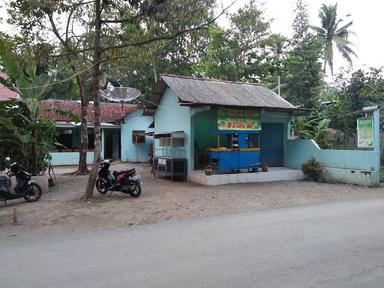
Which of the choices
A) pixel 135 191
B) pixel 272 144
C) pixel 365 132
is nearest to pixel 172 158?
pixel 135 191

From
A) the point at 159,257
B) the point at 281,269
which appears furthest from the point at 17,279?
the point at 281,269

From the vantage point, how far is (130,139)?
82.4 ft

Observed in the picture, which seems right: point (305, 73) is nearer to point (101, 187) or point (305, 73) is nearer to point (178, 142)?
point (178, 142)

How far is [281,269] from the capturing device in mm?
4914

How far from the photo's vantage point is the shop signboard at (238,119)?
14889 mm

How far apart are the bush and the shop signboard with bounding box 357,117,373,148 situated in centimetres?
184

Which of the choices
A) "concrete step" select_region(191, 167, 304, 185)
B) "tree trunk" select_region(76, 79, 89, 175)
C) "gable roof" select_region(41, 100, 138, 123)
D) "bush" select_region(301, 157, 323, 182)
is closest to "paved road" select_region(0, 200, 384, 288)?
"concrete step" select_region(191, 167, 304, 185)

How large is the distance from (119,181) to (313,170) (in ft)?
27.3

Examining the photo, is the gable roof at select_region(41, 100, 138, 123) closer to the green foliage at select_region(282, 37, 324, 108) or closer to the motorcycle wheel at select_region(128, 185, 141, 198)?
the green foliage at select_region(282, 37, 324, 108)

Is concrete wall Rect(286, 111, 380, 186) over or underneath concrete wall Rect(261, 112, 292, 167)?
underneath

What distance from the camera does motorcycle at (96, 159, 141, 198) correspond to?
11.4 meters

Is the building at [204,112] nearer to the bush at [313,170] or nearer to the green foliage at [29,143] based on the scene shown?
the bush at [313,170]

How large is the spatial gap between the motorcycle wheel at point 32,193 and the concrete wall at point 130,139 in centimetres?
1391

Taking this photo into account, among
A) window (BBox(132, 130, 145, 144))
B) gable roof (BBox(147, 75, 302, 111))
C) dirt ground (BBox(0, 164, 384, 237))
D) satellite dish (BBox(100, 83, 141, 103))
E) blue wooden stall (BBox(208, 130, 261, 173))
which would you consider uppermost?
satellite dish (BBox(100, 83, 141, 103))
